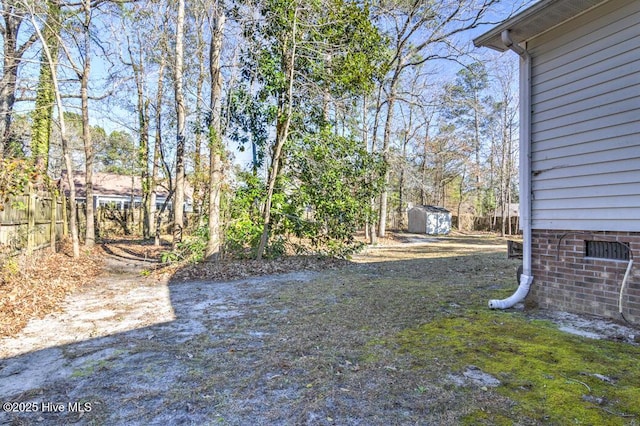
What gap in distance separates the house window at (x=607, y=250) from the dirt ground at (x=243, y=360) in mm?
695

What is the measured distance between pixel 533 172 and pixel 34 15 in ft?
34.3

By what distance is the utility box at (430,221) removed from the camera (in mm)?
23438

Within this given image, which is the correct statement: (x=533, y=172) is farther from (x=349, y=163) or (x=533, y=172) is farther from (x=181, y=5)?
(x=181, y=5)

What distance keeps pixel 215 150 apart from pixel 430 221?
18.3m

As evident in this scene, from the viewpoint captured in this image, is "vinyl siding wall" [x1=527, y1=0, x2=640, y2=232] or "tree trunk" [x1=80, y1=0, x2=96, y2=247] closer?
"vinyl siding wall" [x1=527, y1=0, x2=640, y2=232]

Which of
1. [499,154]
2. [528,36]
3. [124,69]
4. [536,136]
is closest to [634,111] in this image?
[536,136]

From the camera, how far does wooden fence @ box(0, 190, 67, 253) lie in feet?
19.3

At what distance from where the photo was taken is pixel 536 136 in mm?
4496

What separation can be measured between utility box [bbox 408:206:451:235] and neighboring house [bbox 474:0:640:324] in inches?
761

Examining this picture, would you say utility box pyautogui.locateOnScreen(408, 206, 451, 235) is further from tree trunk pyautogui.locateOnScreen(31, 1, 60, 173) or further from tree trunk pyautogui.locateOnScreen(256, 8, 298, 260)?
tree trunk pyautogui.locateOnScreen(31, 1, 60, 173)

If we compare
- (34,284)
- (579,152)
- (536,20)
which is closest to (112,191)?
(34,284)

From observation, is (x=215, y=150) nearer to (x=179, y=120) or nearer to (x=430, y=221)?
(x=179, y=120)

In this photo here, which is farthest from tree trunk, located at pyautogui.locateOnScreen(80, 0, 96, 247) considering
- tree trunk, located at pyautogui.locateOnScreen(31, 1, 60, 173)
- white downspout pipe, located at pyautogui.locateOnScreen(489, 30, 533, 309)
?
white downspout pipe, located at pyautogui.locateOnScreen(489, 30, 533, 309)

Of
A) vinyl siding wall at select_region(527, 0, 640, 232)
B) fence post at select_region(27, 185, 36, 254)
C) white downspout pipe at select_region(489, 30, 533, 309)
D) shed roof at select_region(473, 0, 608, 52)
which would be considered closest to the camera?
vinyl siding wall at select_region(527, 0, 640, 232)
